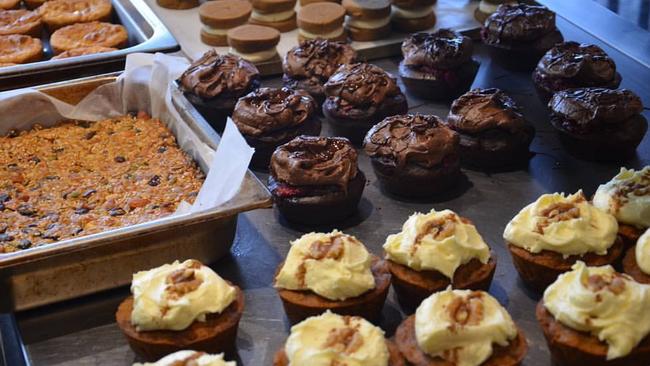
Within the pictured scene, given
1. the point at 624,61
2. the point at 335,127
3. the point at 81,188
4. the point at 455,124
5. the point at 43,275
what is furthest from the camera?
the point at 624,61

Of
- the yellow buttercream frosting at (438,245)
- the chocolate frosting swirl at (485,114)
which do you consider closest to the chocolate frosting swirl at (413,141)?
the chocolate frosting swirl at (485,114)

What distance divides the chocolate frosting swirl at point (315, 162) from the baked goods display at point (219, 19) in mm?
1854

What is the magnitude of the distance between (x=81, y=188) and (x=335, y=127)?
1.34 m

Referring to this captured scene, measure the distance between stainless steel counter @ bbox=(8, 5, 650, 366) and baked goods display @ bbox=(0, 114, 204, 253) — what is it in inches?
12.7

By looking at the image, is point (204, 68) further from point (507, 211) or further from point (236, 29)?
point (507, 211)

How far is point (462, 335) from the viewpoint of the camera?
262 cm

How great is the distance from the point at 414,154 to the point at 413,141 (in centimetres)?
6

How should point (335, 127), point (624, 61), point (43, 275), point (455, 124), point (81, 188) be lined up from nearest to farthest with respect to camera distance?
point (43, 275), point (81, 188), point (455, 124), point (335, 127), point (624, 61)

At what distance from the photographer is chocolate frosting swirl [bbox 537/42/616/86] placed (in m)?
4.43

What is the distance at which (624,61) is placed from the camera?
494 centimetres

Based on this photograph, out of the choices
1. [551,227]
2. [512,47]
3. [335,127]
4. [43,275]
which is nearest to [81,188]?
[43,275]

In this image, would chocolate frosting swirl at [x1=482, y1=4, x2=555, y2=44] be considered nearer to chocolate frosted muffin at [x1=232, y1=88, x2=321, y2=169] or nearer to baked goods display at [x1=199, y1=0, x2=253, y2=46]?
chocolate frosted muffin at [x1=232, y1=88, x2=321, y2=169]

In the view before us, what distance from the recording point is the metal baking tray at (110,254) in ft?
9.91

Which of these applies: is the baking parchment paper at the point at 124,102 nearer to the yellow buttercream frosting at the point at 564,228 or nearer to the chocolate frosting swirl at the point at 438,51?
the chocolate frosting swirl at the point at 438,51
